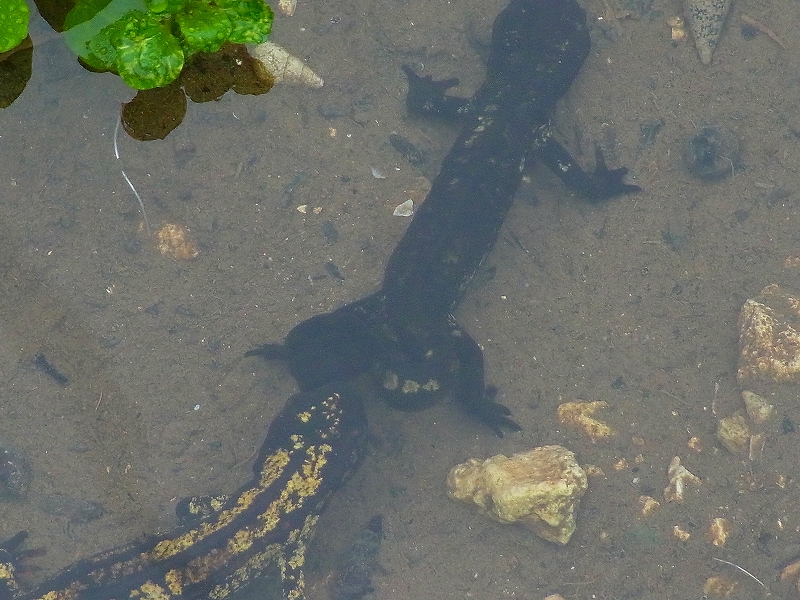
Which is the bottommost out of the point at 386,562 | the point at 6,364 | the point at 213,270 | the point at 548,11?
the point at 386,562

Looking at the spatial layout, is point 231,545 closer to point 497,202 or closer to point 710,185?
point 497,202

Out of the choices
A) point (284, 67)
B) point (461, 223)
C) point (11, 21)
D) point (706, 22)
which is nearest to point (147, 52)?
point (11, 21)

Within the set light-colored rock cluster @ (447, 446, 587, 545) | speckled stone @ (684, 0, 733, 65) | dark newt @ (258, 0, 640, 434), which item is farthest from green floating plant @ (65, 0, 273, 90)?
speckled stone @ (684, 0, 733, 65)

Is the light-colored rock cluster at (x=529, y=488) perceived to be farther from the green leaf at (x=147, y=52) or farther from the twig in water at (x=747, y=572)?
the green leaf at (x=147, y=52)

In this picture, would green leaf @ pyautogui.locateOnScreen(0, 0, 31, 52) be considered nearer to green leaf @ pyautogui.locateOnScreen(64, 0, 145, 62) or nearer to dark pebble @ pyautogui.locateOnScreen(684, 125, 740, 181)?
green leaf @ pyautogui.locateOnScreen(64, 0, 145, 62)

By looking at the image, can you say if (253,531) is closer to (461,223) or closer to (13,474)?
(13,474)

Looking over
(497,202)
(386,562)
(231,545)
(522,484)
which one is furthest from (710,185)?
(231,545)
